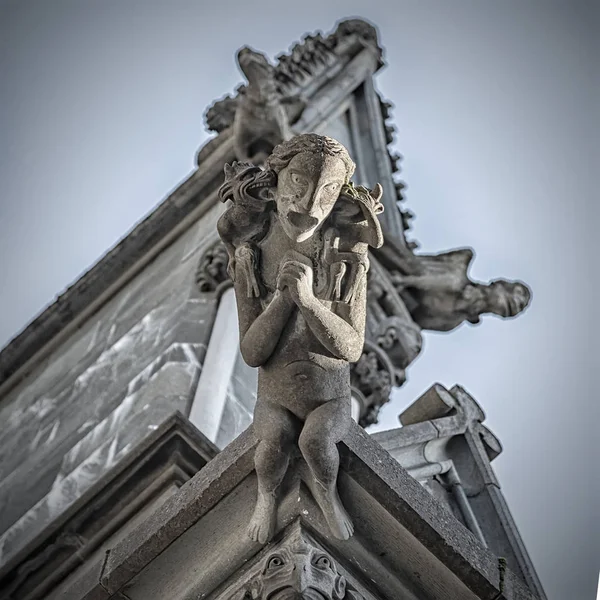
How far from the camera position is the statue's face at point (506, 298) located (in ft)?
35.8

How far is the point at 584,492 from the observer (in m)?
11.4

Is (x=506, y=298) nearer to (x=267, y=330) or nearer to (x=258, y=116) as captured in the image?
(x=258, y=116)

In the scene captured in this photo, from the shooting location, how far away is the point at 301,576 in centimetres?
394

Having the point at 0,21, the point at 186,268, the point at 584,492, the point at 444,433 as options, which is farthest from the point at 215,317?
the point at 0,21

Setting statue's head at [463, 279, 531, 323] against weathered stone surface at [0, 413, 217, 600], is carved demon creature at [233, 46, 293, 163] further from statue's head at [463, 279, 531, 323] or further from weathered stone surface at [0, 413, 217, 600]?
weathered stone surface at [0, 413, 217, 600]

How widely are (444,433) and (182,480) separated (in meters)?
1.38

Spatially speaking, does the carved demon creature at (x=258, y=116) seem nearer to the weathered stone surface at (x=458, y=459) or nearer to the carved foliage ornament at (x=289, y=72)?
the carved foliage ornament at (x=289, y=72)

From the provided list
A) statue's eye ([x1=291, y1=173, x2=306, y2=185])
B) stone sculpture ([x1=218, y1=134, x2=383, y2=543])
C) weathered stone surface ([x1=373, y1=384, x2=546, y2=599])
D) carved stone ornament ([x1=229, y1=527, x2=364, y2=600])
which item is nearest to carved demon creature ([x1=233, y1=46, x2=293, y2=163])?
weathered stone surface ([x1=373, y1=384, x2=546, y2=599])

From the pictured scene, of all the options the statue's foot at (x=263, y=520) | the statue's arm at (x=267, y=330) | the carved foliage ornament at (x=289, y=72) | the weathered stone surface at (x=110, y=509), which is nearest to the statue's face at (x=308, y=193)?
the statue's arm at (x=267, y=330)

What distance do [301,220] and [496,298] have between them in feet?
22.4

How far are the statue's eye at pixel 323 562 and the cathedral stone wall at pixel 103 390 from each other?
2.64 meters

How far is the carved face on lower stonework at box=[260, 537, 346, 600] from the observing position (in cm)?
391

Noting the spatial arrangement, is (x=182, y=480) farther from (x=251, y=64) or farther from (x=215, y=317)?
A: (x=251, y=64)

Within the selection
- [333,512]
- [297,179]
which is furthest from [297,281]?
[333,512]
